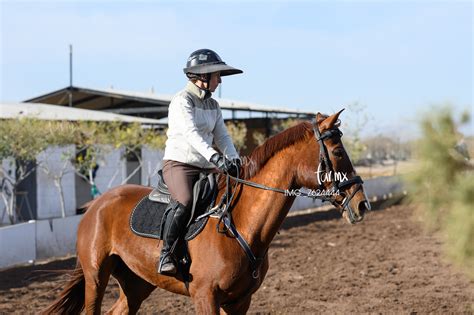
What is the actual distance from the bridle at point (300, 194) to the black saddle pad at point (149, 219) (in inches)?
5.6

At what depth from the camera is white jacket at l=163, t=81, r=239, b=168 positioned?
4.55 m

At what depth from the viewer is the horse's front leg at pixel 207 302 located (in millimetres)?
4344

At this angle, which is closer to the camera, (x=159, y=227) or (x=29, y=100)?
(x=159, y=227)

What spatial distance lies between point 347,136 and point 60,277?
52.7ft

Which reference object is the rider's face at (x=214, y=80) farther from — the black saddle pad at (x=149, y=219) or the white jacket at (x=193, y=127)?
the black saddle pad at (x=149, y=219)

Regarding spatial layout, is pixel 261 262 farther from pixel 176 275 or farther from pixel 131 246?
pixel 131 246

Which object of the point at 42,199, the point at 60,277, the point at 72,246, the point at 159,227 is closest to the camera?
the point at 159,227

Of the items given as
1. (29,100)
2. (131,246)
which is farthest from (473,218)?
(29,100)

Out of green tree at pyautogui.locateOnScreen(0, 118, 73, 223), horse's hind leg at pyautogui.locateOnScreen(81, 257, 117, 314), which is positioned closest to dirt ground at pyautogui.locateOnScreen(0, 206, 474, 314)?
horse's hind leg at pyautogui.locateOnScreen(81, 257, 117, 314)

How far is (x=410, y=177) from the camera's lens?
1.68 meters

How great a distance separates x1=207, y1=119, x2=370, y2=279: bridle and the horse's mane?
80 mm

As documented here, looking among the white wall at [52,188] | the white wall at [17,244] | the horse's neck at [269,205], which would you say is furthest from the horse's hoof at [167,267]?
the white wall at [52,188]

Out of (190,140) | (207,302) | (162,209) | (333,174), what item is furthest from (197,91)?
(207,302)

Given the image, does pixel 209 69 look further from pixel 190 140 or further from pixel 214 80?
pixel 190 140
